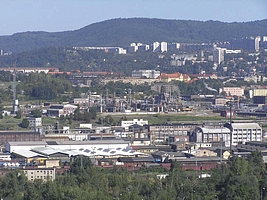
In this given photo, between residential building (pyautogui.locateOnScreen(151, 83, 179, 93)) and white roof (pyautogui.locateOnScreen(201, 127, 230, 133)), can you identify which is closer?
white roof (pyautogui.locateOnScreen(201, 127, 230, 133))

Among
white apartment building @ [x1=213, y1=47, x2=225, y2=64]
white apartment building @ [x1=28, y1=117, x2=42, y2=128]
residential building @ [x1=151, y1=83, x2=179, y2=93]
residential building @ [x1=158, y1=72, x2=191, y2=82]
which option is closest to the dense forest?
white apartment building @ [x1=28, y1=117, x2=42, y2=128]

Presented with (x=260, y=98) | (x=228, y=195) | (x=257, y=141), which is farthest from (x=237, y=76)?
(x=228, y=195)

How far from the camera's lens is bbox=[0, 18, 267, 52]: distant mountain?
183 feet

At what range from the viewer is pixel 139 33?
56938 millimetres

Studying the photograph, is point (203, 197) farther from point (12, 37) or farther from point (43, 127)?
point (12, 37)

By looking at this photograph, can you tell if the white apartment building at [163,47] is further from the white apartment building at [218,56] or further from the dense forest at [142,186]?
the dense forest at [142,186]

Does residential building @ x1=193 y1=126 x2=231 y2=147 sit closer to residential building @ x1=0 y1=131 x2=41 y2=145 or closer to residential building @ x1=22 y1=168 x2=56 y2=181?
residential building @ x1=0 y1=131 x2=41 y2=145

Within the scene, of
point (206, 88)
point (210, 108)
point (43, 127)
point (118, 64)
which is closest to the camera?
point (43, 127)

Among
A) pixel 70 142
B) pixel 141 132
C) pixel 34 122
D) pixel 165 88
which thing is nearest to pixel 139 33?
pixel 165 88

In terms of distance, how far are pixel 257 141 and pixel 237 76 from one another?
56.1 ft

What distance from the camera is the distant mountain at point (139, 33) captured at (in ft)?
183

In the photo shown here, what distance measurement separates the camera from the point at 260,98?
76.9 feet

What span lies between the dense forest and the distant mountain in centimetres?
4226

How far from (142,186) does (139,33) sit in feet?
155
